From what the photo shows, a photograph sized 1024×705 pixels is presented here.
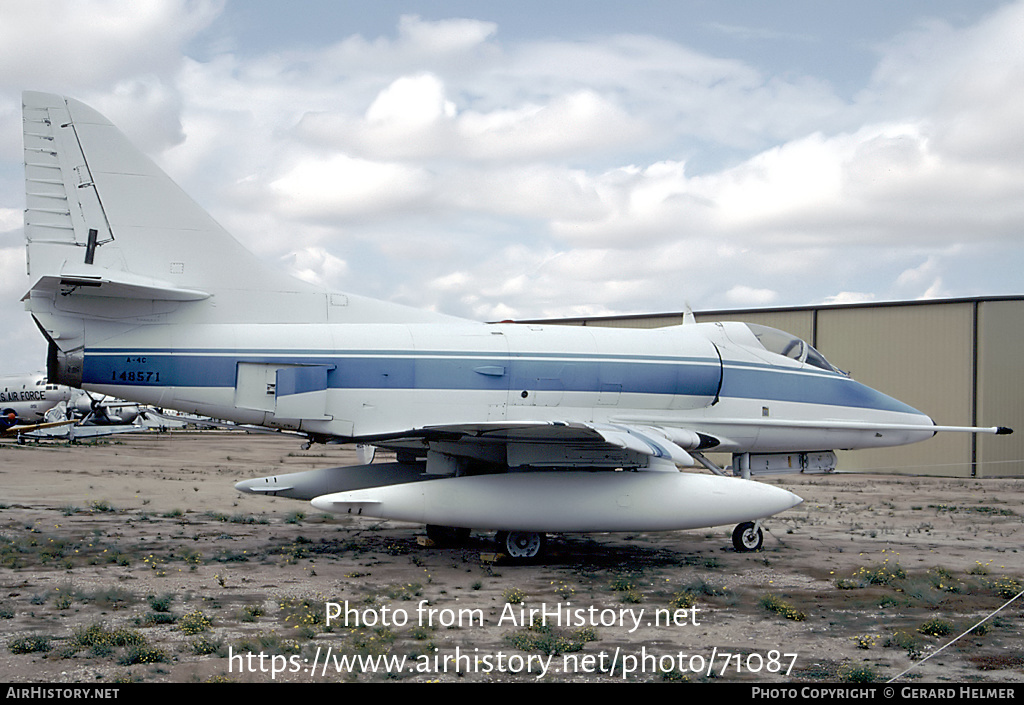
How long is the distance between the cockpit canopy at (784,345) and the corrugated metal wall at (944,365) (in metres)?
14.3

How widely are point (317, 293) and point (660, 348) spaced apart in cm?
485

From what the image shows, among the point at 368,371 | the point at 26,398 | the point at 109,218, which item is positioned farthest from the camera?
the point at 26,398

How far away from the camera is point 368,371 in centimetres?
1039

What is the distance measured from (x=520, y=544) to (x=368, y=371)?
3002 mm

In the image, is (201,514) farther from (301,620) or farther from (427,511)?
(301,620)

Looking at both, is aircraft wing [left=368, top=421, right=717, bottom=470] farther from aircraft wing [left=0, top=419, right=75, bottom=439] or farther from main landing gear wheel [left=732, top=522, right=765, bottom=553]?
aircraft wing [left=0, top=419, right=75, bottom=439]

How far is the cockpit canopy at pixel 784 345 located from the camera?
12555 mm

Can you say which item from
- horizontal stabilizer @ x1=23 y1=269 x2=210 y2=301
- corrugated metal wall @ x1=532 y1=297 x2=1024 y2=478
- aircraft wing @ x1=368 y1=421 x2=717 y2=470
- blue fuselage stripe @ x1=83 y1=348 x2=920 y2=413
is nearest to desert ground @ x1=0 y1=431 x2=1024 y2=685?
aircraft wing @ x1=368 y1=421 x2=717 y2=470

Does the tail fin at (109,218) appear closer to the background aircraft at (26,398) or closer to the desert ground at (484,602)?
the desert ground at (484,602)

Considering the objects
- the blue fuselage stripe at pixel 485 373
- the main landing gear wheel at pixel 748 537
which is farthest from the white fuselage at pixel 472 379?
the main landing gear wheel at pixel 748 537

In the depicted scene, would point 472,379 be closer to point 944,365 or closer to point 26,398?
point 944,365

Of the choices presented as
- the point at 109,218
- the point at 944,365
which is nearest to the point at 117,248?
the point at 109,218

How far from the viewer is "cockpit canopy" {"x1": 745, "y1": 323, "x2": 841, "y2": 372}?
41.2 ft

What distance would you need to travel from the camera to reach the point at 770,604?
796cm
